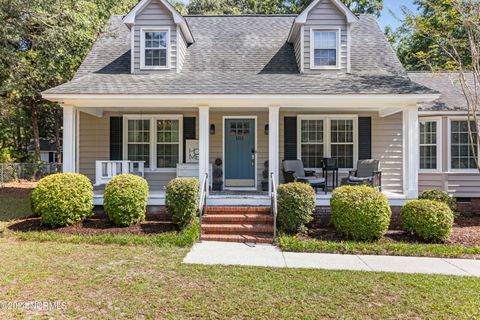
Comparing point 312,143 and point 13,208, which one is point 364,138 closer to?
point 312,143

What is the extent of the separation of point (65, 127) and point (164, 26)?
408cm

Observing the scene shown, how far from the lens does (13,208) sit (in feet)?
30.8

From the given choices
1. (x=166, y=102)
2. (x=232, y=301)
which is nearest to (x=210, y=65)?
(x=166, y=102)

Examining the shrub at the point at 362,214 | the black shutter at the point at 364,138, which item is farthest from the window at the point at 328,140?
the shrub at the point at 362,214

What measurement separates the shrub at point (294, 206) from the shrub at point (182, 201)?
71.2 inches

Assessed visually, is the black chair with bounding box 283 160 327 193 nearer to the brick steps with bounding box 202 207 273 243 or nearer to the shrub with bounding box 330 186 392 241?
the brick steps with bounding box 202 207 273 243

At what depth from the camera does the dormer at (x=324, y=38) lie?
31.5ft

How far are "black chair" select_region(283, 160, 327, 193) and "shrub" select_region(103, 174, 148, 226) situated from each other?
12.1 feet

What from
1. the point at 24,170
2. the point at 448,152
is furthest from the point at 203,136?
the point at 24,170

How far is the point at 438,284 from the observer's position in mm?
4461

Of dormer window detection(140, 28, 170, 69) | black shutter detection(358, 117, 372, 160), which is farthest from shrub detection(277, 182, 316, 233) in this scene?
dormer window detection(140, 28, 170, 69)

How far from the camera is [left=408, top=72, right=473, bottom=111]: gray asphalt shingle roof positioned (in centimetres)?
1030

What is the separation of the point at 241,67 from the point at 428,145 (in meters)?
6.49

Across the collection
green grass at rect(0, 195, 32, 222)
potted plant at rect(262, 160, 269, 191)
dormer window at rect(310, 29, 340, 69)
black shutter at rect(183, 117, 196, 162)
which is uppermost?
dormer window at rect(310, 29, 340, 69)
